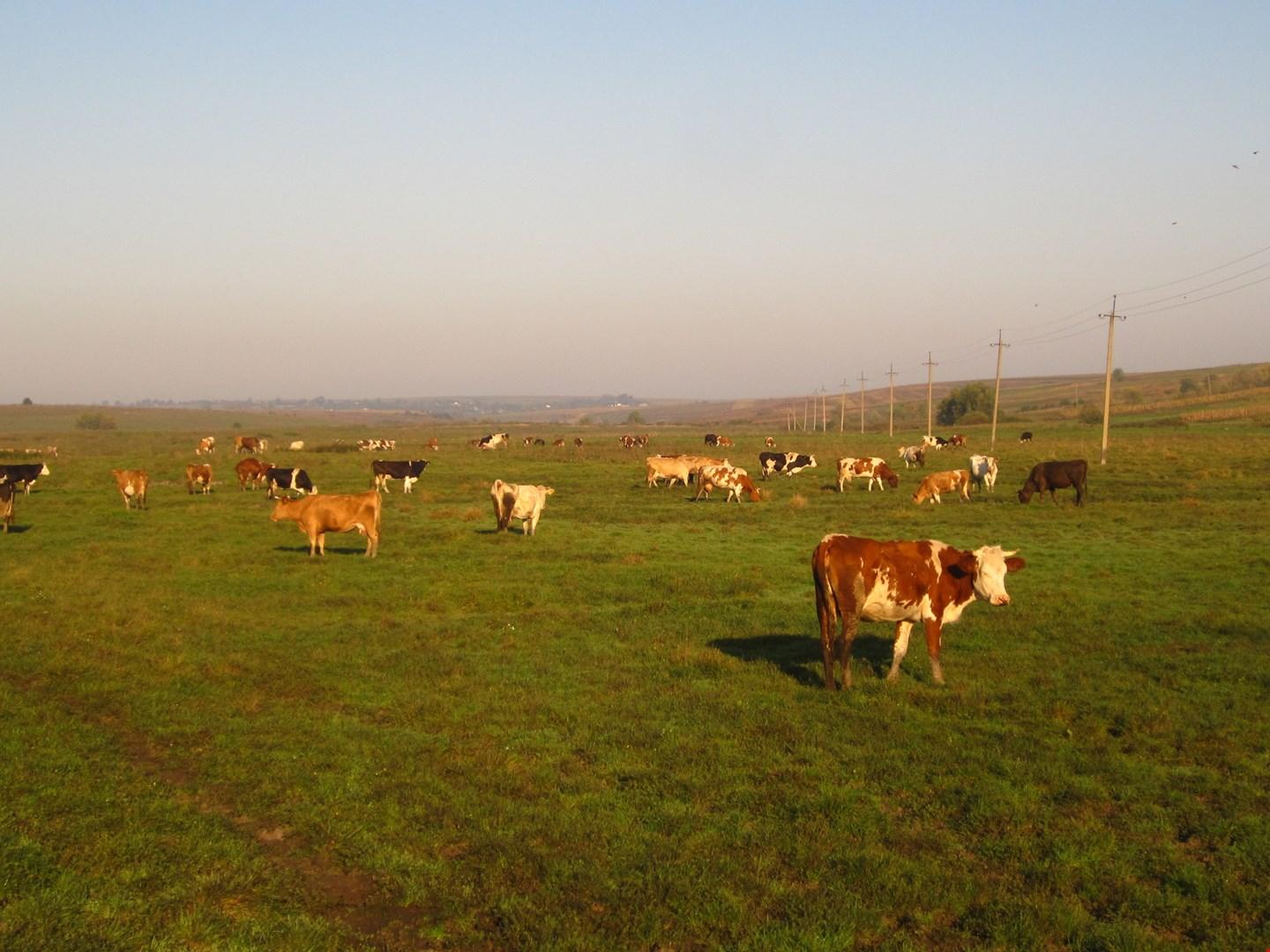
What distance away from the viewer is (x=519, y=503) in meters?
26.7

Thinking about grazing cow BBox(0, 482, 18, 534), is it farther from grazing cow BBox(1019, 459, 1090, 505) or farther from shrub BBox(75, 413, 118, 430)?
shrub BBox(75, 413, 118, 430)

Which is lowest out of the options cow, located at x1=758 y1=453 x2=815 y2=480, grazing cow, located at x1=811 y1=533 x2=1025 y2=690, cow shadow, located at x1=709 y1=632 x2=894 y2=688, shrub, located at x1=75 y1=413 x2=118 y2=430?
shrub, located at x1=75 y1=413 x2=118 y2=430

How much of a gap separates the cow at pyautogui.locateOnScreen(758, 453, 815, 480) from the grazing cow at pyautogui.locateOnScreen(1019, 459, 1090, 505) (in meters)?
14.1

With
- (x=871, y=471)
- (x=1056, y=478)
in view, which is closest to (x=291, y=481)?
(x=871, y=471)

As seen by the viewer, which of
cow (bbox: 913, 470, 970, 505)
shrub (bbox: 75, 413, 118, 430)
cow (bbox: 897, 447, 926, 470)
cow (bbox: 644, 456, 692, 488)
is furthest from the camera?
shrub (bbox: 75, 413, 118, 430)

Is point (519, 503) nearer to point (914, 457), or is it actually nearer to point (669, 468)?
point (669, 468)

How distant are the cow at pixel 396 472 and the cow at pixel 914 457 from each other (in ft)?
80.8

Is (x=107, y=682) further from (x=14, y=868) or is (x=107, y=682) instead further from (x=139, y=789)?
(x=14, y=868)

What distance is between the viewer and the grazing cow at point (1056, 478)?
34.2 meters

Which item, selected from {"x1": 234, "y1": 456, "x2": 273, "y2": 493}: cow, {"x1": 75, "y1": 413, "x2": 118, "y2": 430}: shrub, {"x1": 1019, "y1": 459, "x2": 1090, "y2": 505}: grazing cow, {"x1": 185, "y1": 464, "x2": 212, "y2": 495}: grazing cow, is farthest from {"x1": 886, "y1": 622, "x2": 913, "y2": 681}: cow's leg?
{"x1": 75, "y1": 413, "x2": 118, "y2": 430}: shrub

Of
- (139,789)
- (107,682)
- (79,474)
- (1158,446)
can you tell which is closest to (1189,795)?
(139,789)

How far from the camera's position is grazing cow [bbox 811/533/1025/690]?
1198 cm

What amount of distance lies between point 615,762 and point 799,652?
5.20m

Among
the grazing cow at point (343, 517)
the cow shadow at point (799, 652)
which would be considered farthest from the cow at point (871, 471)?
the cow shadow at point (799, 652)
